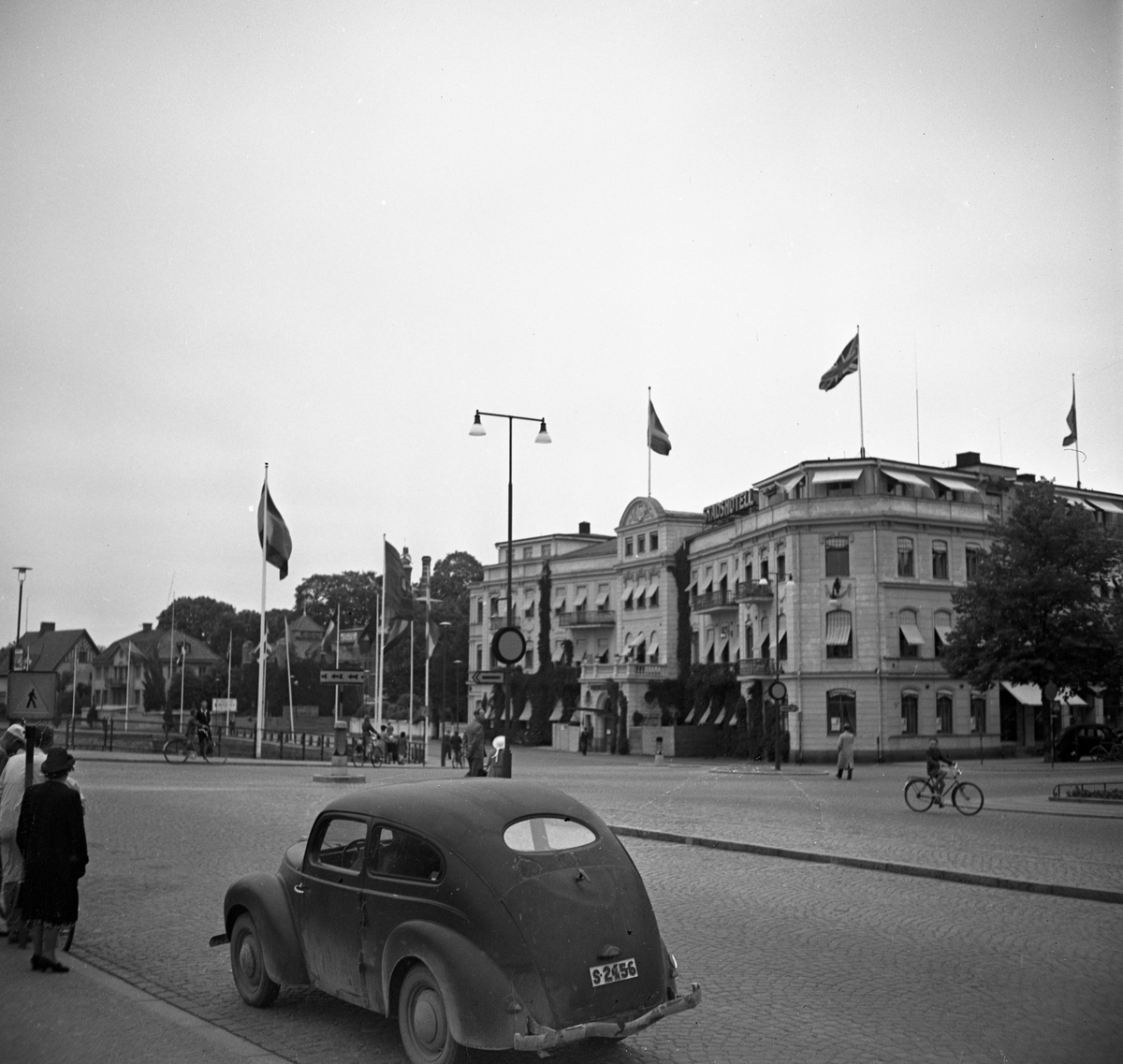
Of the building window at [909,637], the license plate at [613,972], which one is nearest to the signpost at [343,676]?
the license plate at [613,972]

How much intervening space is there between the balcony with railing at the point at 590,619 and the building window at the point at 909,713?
92.2ft

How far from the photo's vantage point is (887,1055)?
7.23 meters

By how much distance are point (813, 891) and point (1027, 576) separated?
41488 mm

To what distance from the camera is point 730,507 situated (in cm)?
6956

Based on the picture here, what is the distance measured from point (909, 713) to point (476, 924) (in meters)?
54.7

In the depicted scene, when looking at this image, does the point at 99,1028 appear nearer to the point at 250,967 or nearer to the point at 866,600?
the point at 250,967

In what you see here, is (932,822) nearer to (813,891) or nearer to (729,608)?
(813,891)

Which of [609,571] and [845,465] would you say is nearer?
[845,465]

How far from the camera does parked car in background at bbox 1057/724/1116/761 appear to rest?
5038cm

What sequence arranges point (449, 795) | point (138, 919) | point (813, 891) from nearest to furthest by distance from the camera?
point (449, 795) → point (138, 919) → point (813, 891)

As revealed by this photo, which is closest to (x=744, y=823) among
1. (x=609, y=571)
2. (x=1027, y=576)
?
(x=1027, y=576)

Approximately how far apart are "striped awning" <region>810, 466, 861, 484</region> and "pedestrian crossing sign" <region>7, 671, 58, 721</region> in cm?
5371

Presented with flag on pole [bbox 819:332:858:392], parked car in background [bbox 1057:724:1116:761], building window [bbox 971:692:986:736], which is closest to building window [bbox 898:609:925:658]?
building window [bbox 971:692:986:736]

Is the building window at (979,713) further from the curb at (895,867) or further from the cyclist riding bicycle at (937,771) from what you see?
the curb at (895,867)
